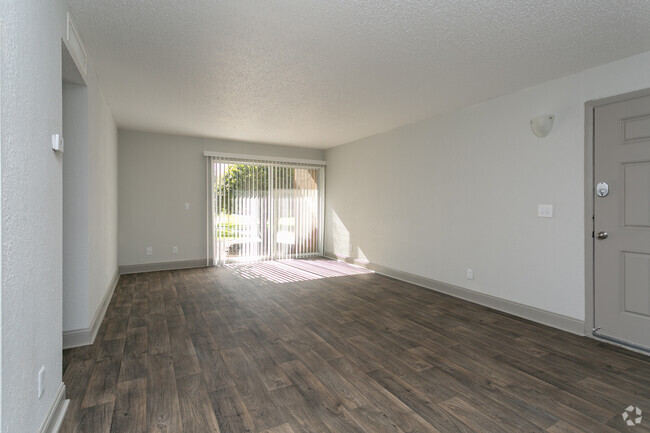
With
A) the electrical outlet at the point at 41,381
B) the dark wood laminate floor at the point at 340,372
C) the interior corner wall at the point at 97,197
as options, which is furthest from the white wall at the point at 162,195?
the electrical outlet at the point at 41,381

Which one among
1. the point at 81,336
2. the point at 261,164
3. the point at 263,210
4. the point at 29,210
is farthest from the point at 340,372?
the point at 261,164

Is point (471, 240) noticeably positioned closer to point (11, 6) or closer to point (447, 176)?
point (447, 176)

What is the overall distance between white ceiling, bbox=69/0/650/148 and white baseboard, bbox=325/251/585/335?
7.83ft

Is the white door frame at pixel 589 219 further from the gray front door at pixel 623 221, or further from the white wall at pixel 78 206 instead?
the white wall at pixel 78 206

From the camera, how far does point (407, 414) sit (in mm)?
1969

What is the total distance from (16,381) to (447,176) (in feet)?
15.0

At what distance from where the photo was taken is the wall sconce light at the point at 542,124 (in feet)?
11.2

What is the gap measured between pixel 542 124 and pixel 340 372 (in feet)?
10.2

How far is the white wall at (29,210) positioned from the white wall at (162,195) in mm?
4183

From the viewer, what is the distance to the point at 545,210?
3529 mm

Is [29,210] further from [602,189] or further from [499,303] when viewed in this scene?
[499,303]

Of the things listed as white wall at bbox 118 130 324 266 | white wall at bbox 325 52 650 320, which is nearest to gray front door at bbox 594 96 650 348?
white wall at bbox 325 52 650 320

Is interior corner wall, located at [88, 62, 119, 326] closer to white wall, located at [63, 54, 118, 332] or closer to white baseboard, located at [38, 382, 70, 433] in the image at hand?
white wall, located at [63, 54, 118, 332]

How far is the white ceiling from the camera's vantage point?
2.28 metres
